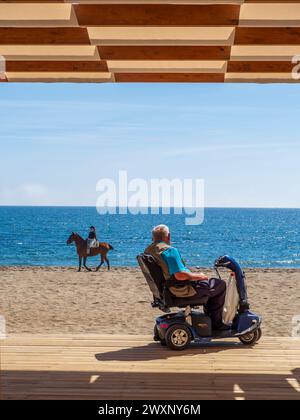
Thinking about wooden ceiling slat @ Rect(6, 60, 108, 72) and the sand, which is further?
the sand

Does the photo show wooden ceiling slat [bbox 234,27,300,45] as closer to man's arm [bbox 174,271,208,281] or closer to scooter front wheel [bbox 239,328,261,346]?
man's arm [bbox 174,271,208,281]

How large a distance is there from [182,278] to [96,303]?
8.00 meters

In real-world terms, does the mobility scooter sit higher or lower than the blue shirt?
lower

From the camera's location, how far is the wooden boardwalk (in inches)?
190

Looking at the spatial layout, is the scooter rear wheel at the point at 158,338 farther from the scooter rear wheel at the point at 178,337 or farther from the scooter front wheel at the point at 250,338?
the scooter front wheel at the point at 250,338

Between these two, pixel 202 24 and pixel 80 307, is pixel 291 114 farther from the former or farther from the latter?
pixel 202 24

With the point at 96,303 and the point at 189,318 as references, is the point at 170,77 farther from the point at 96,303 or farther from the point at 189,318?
the point at 96,303

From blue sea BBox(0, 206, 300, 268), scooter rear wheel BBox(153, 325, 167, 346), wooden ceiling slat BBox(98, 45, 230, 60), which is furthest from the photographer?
blue sea BBox(0, 206, 300, 268)

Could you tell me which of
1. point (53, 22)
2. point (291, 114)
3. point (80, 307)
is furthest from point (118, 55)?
point (291, 114)

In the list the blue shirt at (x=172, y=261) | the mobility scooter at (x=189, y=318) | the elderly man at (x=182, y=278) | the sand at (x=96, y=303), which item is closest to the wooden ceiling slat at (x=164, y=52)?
the elderly man at (x=182, y=278)

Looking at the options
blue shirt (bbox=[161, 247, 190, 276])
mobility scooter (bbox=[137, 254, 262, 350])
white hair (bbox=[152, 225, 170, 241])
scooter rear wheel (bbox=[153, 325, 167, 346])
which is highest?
white hair (bbox=[152, 225, 170, 241])

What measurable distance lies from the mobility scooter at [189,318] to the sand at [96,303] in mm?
3050

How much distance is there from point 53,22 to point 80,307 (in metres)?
9.07

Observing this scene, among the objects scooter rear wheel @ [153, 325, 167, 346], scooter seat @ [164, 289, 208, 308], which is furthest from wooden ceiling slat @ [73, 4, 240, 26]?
scooter rear wheel @ [153, 325, 167, 346]
